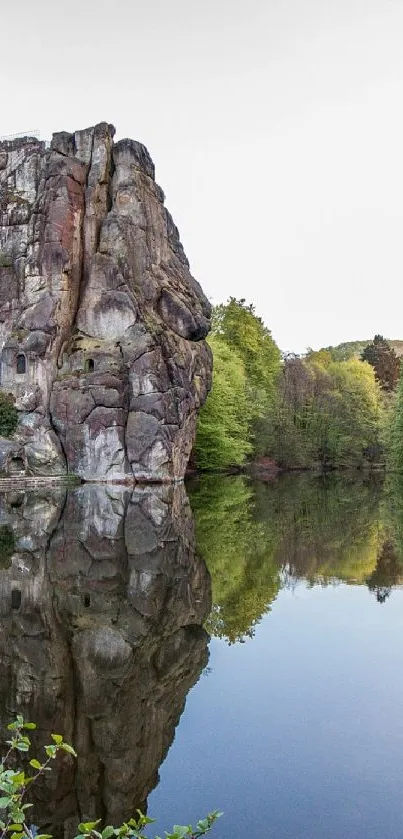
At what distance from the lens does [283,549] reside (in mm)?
19125

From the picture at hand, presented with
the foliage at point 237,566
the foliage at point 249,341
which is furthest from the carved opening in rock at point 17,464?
the foliage at point 249,341

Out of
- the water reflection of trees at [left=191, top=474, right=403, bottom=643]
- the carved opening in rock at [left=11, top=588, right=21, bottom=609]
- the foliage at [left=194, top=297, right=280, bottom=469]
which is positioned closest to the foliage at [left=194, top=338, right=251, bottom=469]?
the foliage at [left=194, top=297, right=280, bottom=469]

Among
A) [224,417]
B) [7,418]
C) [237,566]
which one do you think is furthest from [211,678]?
A: [224,417]

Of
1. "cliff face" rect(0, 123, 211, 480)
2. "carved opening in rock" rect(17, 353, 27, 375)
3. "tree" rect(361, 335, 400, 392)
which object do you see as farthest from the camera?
"tree" rect(361, 335, 400, 392)

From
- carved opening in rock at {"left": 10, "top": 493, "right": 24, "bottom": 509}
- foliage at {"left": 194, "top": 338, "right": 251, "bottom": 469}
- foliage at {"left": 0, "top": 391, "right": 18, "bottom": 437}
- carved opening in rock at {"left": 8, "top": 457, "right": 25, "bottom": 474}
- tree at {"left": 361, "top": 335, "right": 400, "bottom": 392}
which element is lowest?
carved opening in rock at {"left": 10, "top": 493, "right": 24, "bottom": 509}

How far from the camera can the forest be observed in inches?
2327

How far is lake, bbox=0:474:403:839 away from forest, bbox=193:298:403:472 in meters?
39.3

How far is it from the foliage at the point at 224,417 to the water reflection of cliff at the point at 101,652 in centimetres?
3766

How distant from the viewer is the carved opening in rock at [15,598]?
39.0 feet

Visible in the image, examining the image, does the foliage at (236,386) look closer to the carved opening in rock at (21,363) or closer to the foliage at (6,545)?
the carved opening in rock at (21,363)

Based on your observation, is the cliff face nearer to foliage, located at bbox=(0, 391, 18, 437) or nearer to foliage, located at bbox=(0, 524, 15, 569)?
foliage, located at bbox=(0, 391, 18, 437)

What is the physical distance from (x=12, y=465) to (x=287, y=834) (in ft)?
126

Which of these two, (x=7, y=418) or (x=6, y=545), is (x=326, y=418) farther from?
(x=6, y=545)

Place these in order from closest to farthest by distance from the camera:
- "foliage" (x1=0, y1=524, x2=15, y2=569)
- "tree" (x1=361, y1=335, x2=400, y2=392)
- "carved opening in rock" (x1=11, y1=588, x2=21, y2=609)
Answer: "carved opening in rock" (x1=11, y1=588, x2=21, y2=609) < "foliage" (x1=0, y1=524, x2=15, y2=569) < "tree" (x1=361, y1=335, x2=400, y2=392)
